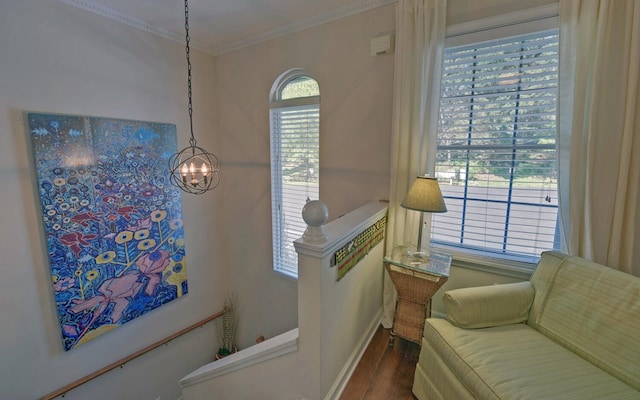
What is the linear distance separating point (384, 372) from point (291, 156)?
2.13 metres

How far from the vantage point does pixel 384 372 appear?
6.02ft

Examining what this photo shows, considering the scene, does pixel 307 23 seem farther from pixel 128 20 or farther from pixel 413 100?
pixel 128 20

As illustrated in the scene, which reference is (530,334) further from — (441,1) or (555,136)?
(441,1)

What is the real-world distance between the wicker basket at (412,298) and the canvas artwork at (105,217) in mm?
2369

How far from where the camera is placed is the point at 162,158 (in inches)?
110

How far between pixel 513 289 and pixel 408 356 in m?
0.86

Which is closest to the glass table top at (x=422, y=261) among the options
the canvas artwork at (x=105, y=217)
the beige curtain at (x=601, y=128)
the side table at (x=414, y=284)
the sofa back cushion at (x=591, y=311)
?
the side table at (x=414, y=284)

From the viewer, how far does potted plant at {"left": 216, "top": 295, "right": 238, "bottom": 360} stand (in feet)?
11.6

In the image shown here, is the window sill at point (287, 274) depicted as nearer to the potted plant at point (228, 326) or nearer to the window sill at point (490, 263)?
the potted plant at point (228, 326)

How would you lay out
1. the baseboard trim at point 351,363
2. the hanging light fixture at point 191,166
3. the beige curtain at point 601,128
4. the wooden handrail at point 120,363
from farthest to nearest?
1. the wooden handrail at point 120,363
2. the hanging light fixture at point 191,166
3. the baseboard trim at point 351,363
4. the beige curtain at point 601,128

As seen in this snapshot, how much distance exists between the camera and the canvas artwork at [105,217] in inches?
83.8

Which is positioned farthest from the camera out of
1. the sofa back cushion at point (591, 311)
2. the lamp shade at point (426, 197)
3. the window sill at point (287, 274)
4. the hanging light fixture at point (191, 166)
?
the window sill at point (287, 274)

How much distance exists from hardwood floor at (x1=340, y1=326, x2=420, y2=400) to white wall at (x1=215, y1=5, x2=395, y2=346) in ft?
3.92

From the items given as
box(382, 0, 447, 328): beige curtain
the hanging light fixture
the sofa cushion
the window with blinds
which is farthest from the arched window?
the sofa cushion
